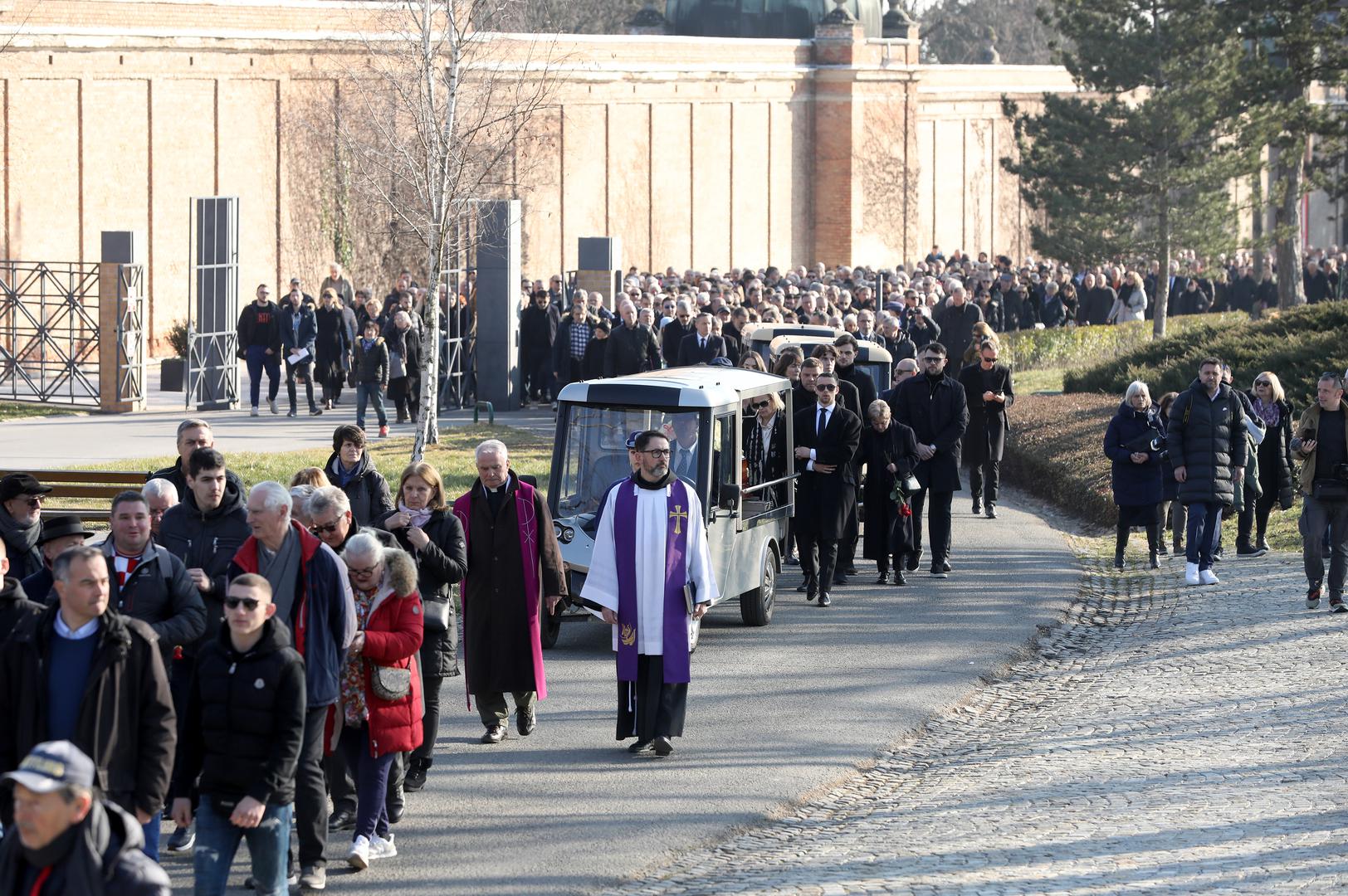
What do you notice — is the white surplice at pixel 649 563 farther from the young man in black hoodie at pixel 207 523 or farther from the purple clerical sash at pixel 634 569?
the young man in black hoodie at pixel 207 523

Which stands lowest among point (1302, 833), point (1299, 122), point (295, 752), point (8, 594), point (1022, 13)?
point (1302, 833)

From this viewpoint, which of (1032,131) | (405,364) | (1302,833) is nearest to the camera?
(1302,833)

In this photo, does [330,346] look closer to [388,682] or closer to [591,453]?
[591,453]

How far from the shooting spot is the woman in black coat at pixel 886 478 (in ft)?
54.6

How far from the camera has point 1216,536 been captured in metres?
17.3

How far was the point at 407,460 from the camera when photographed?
23.8 m

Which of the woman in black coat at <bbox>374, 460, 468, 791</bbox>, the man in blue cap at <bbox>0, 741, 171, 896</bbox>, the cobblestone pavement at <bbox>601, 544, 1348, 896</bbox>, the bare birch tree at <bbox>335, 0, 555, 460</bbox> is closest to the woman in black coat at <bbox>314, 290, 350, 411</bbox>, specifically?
the bare birch tree at <bbox>335, 0, 555, 460</bbox>

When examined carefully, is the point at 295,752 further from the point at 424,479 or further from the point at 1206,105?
the point at 1206,105

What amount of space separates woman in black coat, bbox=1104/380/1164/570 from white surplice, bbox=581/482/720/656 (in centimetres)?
773

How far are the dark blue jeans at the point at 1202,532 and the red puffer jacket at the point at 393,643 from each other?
31.4ft

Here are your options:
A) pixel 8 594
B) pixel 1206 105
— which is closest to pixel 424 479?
pixel 8 594

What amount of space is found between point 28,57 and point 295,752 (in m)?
32.6

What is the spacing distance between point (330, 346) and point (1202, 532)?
50.0 feet

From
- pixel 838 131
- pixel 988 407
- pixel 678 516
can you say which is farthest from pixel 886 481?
pixel 838 131
